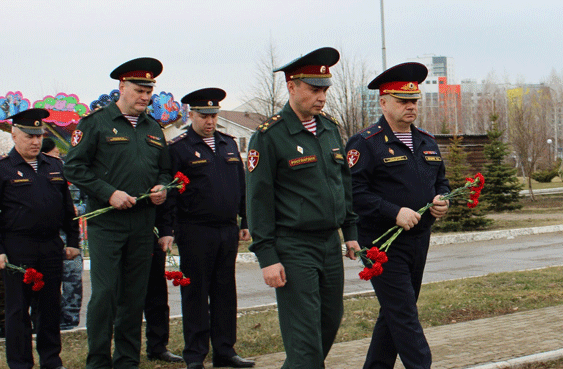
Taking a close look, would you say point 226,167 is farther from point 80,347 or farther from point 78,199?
point 78,199

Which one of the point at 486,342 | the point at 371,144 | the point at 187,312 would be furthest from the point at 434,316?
the point at 371,144

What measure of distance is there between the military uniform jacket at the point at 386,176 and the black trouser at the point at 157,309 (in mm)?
2430

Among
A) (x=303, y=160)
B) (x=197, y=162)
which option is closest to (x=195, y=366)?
(x=197, y=162)

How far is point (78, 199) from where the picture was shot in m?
11.2

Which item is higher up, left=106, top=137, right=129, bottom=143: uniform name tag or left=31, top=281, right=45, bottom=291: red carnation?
left=106, top=137, right=129, bottom=143: uniform name tag

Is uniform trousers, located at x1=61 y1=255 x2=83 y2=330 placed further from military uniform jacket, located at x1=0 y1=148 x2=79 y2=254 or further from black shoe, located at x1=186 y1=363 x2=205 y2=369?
black shoe, located at x1=186 y1=363 x2=205 y2=369

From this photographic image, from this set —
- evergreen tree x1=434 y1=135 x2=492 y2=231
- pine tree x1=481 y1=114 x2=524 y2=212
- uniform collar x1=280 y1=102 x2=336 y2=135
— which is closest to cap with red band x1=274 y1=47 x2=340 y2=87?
uniform collar x1=280 y1=102 x2=336 y2=135

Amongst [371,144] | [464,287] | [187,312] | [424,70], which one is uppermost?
[424,70]

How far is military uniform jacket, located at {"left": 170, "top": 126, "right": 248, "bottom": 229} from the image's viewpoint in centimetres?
609

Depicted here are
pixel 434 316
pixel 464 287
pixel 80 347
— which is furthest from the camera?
pixel 464 287

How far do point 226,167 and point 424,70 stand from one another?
80.9 inches

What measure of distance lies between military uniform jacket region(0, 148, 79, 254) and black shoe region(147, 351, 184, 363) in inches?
55.0

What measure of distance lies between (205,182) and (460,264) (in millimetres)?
9059

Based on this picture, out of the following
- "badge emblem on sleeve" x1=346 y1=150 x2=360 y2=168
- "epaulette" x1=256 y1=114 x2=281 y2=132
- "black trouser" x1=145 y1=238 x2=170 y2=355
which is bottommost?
"black trouser" x1=145 y1=238 x2=170 y2=355
